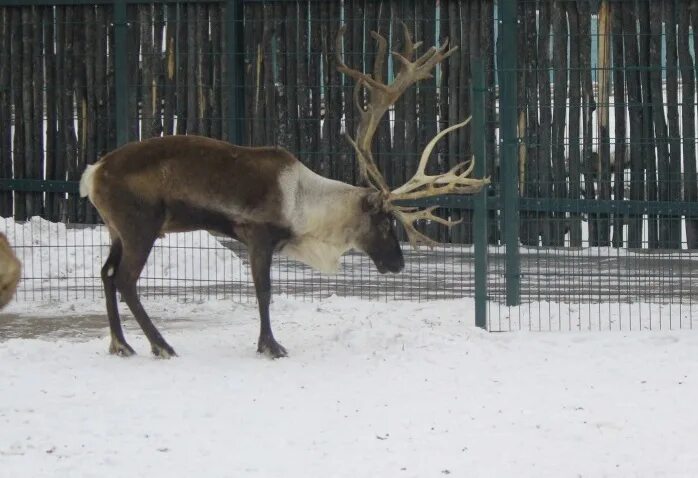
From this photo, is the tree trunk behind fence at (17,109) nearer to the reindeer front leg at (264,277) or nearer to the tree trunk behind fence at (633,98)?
the tree trunk behind fence at (633,98)

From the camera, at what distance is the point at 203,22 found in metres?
17.0

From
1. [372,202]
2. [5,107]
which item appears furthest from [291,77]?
[372,202]

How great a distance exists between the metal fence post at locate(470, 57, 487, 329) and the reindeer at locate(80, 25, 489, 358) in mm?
393

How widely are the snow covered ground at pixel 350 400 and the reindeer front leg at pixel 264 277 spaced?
14 cm

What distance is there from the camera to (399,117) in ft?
54.7

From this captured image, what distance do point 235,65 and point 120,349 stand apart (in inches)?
237

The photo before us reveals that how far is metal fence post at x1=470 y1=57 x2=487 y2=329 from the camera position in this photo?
11.3 metres

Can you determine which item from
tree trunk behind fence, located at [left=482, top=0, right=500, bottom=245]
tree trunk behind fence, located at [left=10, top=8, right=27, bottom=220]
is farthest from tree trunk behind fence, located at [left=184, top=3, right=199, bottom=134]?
tree trunk behind fence, located at [left=482, top=0, right=500, bottom=245]

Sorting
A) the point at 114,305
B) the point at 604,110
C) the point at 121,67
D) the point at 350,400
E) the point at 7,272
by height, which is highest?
the point at 121,67

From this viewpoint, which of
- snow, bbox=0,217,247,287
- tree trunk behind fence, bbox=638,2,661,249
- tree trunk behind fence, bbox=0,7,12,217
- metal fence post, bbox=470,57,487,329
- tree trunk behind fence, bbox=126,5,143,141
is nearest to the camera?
metal fence post, bbox=470,57,487,329

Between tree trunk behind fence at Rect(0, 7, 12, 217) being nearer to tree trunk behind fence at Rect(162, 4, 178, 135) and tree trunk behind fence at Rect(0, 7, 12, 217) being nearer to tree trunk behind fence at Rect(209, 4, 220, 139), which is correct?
tree trunk behind fence at Rect(162, 4, 178, 135)

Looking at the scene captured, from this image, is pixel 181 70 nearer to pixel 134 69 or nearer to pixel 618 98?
pixel 134 69

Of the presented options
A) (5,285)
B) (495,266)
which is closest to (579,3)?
(495,266)

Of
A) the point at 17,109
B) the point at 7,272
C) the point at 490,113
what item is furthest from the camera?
the point at 17,109
